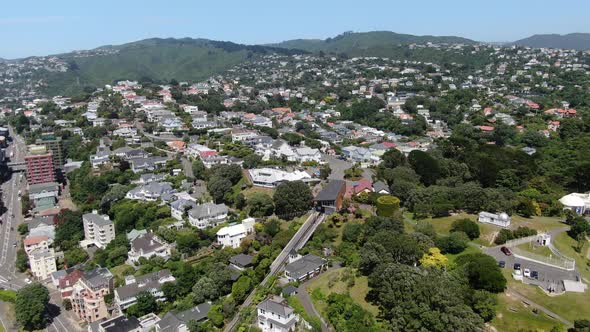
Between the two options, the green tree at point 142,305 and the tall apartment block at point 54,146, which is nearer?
the green tree at point 142,305

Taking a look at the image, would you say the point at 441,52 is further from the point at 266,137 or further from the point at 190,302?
the point at 190,302

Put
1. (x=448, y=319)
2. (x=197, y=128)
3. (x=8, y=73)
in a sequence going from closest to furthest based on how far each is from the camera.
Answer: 1. (x=448, y=319)
2. (x=197, y=128)
3. (x=8, y=73)


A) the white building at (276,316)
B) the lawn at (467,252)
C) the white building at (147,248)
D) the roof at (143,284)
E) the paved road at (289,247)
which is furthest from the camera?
the white building at (147,248)

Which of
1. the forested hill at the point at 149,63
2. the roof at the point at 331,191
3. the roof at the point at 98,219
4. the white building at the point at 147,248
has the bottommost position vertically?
the white building at the point at 147,248

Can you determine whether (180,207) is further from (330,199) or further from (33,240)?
(330,199)

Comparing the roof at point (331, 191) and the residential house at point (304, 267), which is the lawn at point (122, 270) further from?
the roof at point (331, 191)

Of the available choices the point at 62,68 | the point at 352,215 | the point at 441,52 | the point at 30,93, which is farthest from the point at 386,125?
the point at 62,68

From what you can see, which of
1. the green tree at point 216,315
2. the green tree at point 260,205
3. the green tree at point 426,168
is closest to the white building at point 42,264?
the green tree at point 260,205
